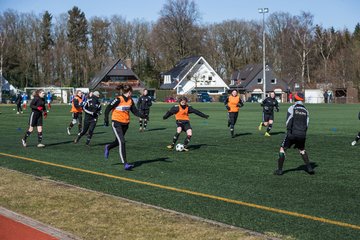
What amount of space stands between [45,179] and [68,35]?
9373 centimetres

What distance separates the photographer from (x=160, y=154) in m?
15.4

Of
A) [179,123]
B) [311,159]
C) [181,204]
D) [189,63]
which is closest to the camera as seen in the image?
[181,204]

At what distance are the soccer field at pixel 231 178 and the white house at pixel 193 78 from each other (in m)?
77.2

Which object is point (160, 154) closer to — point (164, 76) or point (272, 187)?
point (272, 187)

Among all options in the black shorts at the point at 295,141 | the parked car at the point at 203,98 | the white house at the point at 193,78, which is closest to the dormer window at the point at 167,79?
the white house at the point at 193,78

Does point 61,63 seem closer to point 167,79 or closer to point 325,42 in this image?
point 167,79

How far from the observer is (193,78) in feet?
328

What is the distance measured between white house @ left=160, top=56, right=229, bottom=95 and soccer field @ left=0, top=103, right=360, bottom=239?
77.2 meters

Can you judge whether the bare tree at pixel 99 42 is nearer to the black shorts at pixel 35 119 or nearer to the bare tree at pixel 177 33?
the bare tree at pixel 177 33

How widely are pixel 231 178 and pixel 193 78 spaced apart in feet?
294

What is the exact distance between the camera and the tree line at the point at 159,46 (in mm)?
89625

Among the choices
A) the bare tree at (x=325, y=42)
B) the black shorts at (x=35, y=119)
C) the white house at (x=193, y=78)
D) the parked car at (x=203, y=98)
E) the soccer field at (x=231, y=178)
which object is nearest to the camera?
the soccer field at (x=231, y=178)

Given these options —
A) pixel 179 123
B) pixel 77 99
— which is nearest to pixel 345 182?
pixel 179 123

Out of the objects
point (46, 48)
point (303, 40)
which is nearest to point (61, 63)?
point (46, 48)
